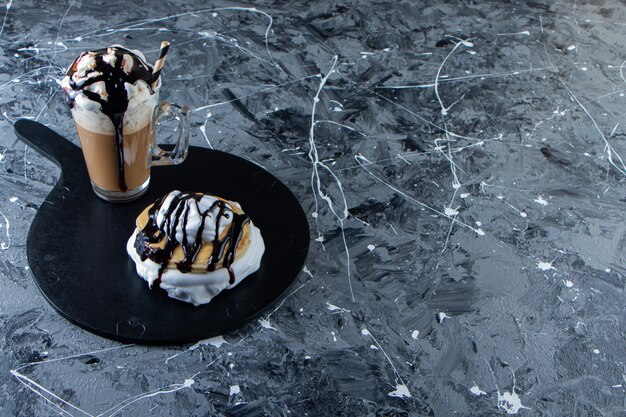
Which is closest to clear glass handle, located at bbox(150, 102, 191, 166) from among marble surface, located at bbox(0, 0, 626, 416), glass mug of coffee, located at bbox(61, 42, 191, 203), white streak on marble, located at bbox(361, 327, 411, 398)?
glass mug of coffee, located at bbox(61, 42, 191, 203)

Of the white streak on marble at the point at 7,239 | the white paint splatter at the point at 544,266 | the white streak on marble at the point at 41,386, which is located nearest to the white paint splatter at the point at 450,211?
the white paint splatter at the point at 544,266

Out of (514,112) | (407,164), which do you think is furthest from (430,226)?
(514,112)

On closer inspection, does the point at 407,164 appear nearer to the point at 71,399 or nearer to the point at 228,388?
the point at 228,388

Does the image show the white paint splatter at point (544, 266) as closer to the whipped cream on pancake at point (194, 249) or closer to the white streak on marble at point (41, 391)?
the whipped cream on pancake at point (194, 249)

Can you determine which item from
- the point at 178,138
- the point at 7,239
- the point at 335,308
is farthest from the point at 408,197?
the point at 7,239

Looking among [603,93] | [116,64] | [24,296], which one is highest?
[116,64]

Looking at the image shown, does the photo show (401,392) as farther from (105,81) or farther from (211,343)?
(105,81)
